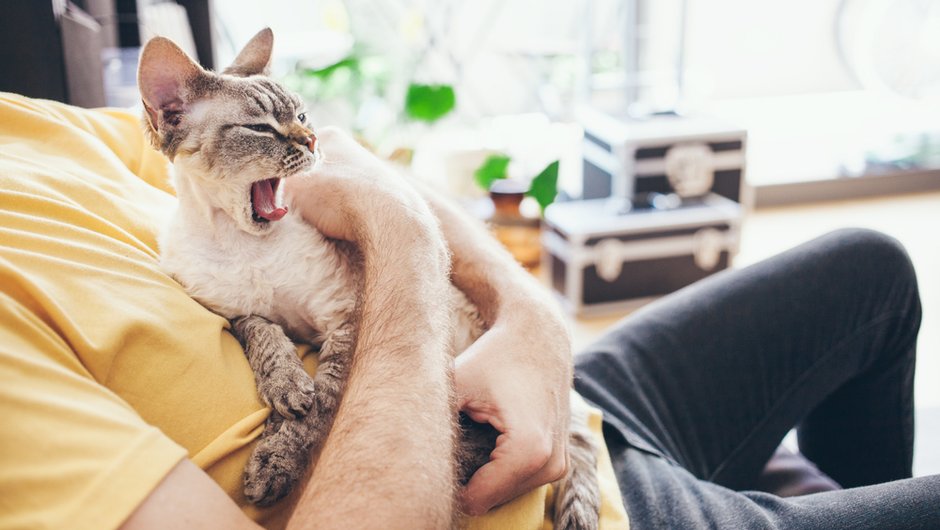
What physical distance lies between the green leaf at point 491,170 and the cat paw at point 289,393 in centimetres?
220

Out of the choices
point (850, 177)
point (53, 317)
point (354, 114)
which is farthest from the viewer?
point (850, 177)

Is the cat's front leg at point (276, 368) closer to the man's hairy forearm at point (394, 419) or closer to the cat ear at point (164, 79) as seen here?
the man's hairy forearm at point (394, 419)

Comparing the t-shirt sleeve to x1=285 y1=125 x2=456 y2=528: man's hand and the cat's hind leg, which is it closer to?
x1=285 y1=125 x2=456 y2=528: man's hand

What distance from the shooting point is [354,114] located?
3.28 metres

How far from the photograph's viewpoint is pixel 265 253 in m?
1.09

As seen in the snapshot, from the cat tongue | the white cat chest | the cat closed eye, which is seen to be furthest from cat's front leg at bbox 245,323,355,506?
the white cat chest

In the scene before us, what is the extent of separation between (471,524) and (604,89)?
283 centimetres

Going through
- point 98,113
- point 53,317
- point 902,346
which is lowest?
point 902,346

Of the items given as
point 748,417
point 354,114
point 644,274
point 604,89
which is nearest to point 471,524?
point 748,417

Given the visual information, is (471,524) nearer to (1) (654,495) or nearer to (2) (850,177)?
(1) (654,495)

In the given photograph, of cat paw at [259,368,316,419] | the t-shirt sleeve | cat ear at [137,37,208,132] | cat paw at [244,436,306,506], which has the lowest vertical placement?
cat paw at [244,436,306,506]

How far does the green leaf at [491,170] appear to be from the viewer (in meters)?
3.07

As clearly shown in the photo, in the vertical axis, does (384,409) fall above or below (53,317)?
below

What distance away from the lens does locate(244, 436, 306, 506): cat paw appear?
84cm
